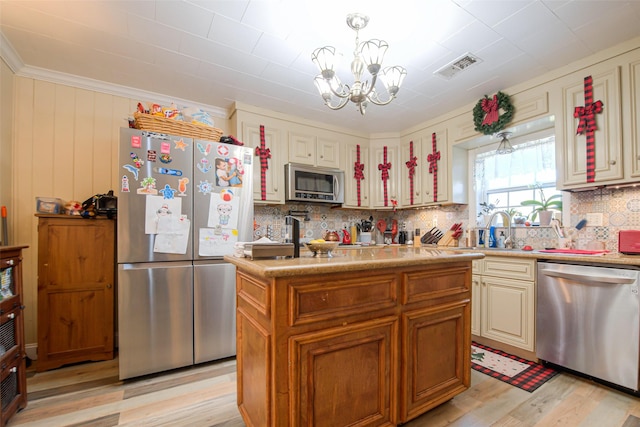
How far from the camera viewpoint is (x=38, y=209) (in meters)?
2.44

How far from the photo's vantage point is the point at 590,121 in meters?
2.40

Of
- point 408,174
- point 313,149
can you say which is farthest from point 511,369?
point 313,149

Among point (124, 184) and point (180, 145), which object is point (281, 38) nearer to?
point (180, 145)

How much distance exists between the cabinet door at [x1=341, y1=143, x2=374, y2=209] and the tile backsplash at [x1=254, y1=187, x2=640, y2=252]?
1.00 feet

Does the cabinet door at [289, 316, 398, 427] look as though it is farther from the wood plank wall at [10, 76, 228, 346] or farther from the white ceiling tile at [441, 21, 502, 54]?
the wood plank wall at [10, 76, 228, 346]

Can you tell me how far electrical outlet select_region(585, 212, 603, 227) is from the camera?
8.36ft

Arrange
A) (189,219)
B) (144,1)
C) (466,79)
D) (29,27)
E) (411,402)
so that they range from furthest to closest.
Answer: (466,79), (189,219), (29,27), (144,1), (411,402)

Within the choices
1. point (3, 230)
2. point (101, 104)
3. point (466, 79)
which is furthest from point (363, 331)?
point (101, 104)

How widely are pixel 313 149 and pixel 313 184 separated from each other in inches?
19.5

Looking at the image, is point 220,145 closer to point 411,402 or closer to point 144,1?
point 144,1

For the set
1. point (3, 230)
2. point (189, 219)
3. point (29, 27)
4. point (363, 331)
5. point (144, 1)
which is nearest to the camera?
point (363, 331)

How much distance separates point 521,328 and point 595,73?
2.25 meters

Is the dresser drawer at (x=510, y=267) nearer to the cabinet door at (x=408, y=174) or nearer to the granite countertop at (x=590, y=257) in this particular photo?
the granite countertop at (x=590, y=257)

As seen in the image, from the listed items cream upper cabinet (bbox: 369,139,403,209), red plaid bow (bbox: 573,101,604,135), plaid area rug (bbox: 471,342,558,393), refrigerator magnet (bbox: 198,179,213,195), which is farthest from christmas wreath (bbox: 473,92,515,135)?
refrigerator magnet (bbox: 198,179,213,195)
